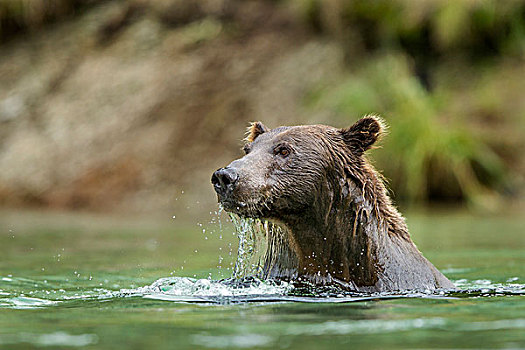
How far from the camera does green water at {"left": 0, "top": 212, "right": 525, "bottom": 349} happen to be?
3908mm

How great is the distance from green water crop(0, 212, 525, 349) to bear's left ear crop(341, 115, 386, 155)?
4.49ft

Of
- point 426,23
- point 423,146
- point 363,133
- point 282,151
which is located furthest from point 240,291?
point 426,23

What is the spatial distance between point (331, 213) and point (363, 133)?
0.69 metres

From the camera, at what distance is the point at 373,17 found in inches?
761

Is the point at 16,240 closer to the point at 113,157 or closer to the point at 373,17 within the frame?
the point at 113,157

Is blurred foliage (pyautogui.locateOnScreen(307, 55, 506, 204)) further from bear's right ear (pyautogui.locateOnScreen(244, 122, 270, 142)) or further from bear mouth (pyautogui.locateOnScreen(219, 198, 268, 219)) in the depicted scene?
bear mouth (pyautogui.locateOnScreen(219, 198, 268, 219))

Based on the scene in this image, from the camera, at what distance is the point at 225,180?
5758mm

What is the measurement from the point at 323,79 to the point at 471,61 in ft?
11.2

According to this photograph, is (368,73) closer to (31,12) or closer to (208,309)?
(31,12)

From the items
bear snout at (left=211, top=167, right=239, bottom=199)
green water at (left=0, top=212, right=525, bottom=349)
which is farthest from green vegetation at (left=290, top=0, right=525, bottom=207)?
bear snout at (left=211, top=167, right=239, bottom=199)

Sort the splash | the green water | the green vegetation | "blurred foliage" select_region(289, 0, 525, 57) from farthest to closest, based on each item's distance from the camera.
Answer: "blurred foliage" select_region(289, 0, 525, 57) → the green vegetation → the splash → the green water

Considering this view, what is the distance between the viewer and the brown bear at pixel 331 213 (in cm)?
609

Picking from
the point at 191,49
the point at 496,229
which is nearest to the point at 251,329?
the point at 496,229

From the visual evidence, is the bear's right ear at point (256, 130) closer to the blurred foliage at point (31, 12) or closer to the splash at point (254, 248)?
the splash at point (254, 248)
